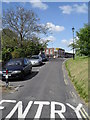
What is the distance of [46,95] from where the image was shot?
8211mm

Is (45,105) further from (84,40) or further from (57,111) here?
(84,40)

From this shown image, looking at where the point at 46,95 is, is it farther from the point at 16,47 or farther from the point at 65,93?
the point at 16,47

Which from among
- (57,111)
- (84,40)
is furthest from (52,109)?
(84,40)

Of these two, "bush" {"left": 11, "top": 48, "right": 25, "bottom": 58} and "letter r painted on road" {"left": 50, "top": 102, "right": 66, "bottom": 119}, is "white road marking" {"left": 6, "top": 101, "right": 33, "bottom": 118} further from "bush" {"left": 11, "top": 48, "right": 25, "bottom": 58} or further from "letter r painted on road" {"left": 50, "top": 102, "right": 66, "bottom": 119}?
"bush" {"left": 11, "top": 48, "right": 25, "bottom": 58}

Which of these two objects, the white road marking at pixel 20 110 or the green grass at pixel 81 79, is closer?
the white road marking at pixel 20 110

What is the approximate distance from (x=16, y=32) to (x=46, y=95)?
96.0 feet

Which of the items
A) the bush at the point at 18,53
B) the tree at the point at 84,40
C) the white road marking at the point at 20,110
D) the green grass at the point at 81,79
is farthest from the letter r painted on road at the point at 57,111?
the bush at the point at 18,53

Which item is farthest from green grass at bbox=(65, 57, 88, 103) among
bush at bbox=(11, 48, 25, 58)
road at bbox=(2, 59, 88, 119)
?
bush at bbox=(11, 48, 25, 58)

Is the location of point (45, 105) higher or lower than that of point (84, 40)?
lower

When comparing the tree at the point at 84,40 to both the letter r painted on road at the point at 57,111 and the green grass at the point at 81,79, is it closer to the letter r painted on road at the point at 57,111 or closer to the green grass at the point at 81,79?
the green grass at the point at 81,79

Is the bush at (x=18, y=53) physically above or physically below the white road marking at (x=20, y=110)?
above

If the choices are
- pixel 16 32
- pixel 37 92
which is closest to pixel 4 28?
pixel 16 32

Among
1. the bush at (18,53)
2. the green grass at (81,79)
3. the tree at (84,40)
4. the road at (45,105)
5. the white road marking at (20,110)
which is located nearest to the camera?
the white road marking at (20,110)

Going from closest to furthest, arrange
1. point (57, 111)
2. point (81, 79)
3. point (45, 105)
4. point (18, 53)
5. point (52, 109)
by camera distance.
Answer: point (57, 111) → point (52, 109) → point (45, 105) → point (81, 79) → point (18, 53)
